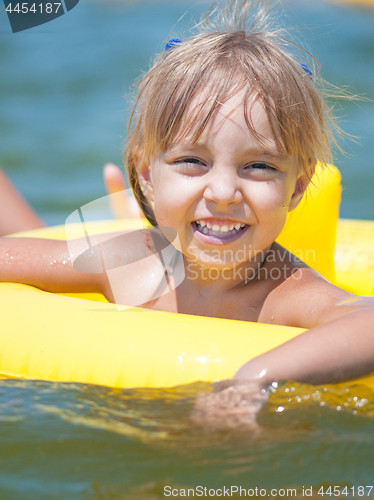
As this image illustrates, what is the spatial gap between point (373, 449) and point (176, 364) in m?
0.50

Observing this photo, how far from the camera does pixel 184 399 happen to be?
1389 millimetres

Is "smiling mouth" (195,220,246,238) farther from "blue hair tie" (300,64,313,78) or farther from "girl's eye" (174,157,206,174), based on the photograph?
"blue hair tie" (300,64,313,78)

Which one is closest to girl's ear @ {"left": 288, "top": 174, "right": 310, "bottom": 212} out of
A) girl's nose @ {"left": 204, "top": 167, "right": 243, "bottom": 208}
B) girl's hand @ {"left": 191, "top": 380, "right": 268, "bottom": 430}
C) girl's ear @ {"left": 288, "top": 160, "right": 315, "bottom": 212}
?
girl's ear @ {"left": 288, "top": 160, "right": 315, "bottom": 212}

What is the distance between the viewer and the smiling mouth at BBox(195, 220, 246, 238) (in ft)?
5.56

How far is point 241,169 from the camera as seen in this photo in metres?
1.65

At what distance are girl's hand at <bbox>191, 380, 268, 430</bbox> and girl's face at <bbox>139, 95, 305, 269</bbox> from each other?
501 mm

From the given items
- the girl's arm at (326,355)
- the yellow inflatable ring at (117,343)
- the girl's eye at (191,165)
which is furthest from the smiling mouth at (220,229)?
the girl's arm at (326,355)

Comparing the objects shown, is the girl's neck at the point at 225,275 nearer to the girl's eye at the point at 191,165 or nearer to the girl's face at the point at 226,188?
the girl's face at the point at 226,188

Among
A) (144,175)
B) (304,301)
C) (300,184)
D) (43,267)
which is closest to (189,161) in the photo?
(144,175)

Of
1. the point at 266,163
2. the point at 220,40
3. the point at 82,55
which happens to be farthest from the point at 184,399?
the point at 82,55

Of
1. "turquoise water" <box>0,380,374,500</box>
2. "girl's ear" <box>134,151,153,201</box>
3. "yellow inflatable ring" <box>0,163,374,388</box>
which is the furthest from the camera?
"girl's ear" <box>134,151,153,201</box>

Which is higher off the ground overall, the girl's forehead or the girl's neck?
the girl's forehead

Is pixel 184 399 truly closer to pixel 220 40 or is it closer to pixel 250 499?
pixel 250 499

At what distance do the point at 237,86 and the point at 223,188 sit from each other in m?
0.30
